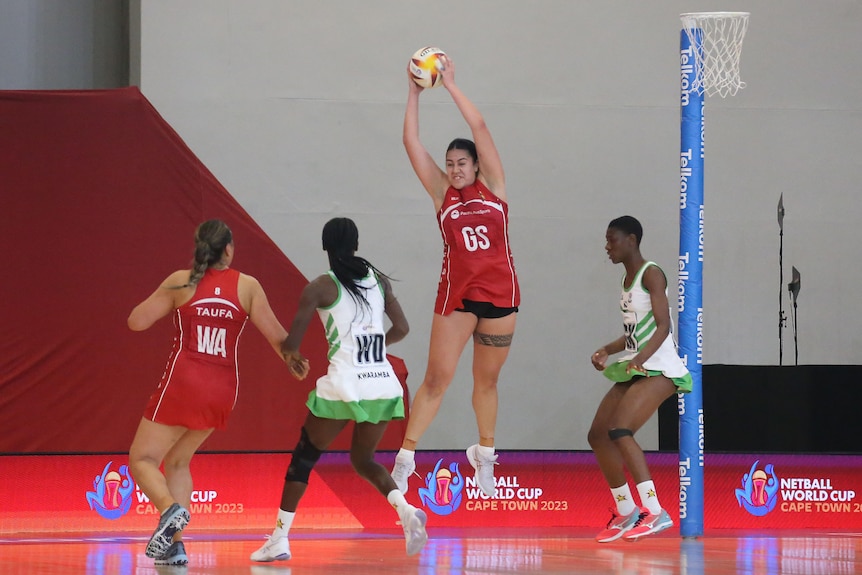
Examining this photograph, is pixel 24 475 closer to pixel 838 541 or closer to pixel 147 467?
pixel 147 467

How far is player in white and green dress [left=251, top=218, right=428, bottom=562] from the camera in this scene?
19.8 feet

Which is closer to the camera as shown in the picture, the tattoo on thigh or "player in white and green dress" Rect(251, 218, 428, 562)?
"player in white and green dress" Rect(251, 218, 428, 562)

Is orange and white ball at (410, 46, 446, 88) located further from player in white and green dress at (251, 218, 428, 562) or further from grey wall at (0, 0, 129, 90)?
grey wall at (0, 0, 129, 90)

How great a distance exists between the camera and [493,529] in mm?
8984

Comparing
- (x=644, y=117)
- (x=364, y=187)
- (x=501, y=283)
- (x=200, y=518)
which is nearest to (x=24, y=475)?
(x=200, y=518)

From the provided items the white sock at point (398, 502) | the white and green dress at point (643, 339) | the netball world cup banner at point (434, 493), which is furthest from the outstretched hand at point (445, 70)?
the netball world cup banner at point (434, 493)

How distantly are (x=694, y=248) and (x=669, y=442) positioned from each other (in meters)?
3.18

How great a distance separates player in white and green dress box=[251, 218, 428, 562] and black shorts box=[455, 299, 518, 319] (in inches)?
39.2

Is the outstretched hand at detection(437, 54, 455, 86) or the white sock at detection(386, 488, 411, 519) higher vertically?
the outstretched hand at detection(437, 54, 455, 86)

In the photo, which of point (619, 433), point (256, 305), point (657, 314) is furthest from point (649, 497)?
point (256, 305)

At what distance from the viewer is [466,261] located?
23.4 feet

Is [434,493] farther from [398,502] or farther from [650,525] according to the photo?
[398,502]

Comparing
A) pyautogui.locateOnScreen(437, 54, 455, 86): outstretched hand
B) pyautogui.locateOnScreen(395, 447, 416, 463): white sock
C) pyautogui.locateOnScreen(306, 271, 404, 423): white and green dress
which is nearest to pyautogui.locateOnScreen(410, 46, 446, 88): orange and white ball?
pyautogui.locateOnScreen(437, 54, 455, 86): outstretched hand

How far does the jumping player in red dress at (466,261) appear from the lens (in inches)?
281
